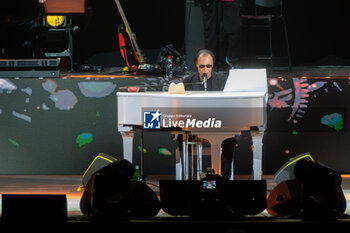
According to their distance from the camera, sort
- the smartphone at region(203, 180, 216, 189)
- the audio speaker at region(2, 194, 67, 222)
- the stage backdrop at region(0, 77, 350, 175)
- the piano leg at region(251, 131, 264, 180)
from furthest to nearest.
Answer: the stage backdrop at region(0, 77, 350, 175) → the piano leg at region(251, 131, 264, 180) → the smartphone at region(203, 180, 216, 189) → the audio speaker at region(2, 194, 67, 222)

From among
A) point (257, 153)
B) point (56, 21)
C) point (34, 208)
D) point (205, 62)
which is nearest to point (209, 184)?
point (34, 208)

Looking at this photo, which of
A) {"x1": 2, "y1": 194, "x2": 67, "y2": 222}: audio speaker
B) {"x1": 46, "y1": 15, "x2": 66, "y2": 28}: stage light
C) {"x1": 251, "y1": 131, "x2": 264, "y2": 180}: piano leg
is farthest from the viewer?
{"x1": 46, "y1": 15, "x2": 66, "y2": 28}: stage light

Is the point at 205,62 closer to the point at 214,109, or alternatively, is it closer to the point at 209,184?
the point at 214,109

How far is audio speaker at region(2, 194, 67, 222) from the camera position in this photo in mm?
3398

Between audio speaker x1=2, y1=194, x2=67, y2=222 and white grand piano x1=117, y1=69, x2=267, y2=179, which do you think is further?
white grand piano x1=117, y1=69, x2=267, y2=179

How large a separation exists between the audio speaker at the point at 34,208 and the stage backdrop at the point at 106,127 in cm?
305

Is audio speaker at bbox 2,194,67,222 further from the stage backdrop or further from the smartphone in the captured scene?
the stage backdrop

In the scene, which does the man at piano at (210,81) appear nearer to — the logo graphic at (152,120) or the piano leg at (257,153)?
the piano leg at (257,153)

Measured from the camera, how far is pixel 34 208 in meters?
3.41

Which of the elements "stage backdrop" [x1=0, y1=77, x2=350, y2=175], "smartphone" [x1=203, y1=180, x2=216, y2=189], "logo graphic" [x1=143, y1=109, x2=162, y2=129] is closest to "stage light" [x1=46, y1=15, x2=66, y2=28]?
"stage backdrop" [x1=0, y1=77, x2=350, y2=175]

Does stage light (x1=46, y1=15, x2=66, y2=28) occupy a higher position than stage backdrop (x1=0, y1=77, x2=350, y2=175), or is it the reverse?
stage light (x1=46, y1=15, x2=66, y2=28)

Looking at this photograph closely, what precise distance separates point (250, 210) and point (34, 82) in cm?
342

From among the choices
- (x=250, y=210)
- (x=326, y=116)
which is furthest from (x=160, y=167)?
(x=250, y=210)

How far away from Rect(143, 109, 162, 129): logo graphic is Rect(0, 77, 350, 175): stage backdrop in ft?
5.39
